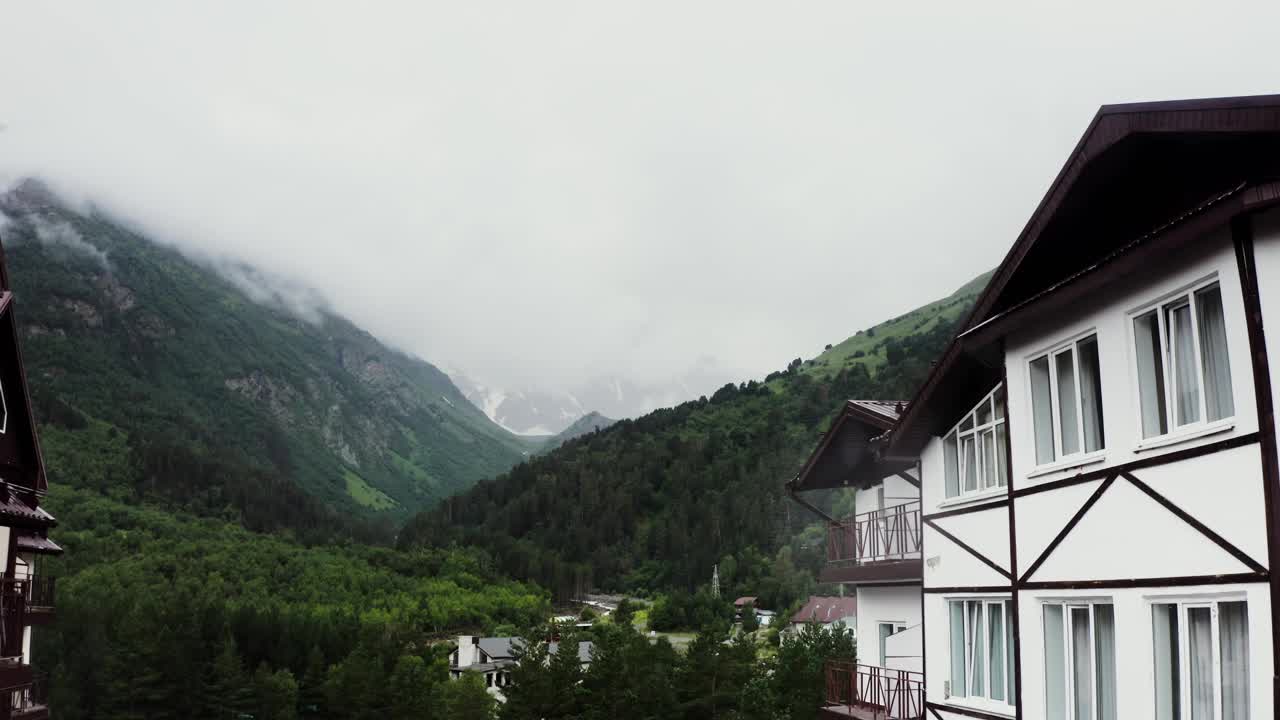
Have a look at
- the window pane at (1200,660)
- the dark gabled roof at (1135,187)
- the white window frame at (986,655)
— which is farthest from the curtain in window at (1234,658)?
the white window frame at (986,655)

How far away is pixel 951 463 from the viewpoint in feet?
56.4

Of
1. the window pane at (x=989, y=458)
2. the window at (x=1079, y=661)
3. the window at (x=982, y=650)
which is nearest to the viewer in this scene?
the window at (x=1079, y=661)

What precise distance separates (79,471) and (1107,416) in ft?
577

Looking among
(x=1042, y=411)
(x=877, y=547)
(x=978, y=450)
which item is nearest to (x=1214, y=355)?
(x=1042, y=411)

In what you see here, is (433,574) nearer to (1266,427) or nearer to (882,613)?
(882,613)

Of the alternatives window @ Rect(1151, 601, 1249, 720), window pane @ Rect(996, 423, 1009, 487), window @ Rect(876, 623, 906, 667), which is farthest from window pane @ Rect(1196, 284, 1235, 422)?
window @ Rect(876, 623, 906, 667)

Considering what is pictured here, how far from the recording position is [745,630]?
117 meters

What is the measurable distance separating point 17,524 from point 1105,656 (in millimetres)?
17750

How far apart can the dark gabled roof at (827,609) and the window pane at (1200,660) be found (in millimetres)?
80674

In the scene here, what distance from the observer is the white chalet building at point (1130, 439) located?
8992 millimetres

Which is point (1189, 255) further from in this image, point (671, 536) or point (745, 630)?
point (671, 536)

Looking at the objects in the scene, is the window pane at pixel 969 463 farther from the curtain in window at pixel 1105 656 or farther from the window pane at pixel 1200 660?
the window pane at pixel 1200 660

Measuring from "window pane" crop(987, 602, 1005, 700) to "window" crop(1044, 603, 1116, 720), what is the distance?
1868mm

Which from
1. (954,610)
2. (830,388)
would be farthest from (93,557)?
(954,610)
